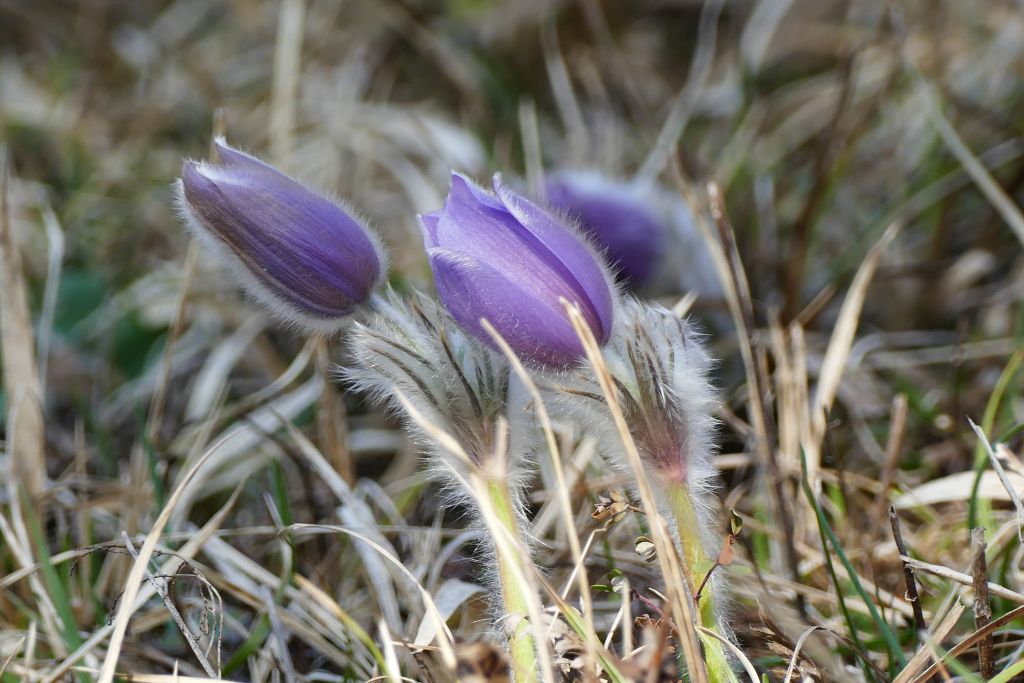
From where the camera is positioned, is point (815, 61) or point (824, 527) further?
point (815, 61)

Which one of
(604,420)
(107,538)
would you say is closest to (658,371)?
(604,420)

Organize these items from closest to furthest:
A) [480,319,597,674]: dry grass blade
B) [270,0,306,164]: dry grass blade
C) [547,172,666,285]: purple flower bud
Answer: [480,319,597,674]: dry grass blade, [547,172,666,285]: purple flower bud, [270,0,306,164]: dry grass blade

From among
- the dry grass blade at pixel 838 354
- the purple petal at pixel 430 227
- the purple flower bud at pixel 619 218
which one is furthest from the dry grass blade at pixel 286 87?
the purple petal at pixel 430 227

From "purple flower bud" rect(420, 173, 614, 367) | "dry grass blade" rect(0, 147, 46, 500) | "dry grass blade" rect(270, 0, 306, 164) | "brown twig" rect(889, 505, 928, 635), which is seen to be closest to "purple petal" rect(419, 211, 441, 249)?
"purple flower bud" rect(420, 173, 614, 367)

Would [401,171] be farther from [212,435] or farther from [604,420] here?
[604,420]

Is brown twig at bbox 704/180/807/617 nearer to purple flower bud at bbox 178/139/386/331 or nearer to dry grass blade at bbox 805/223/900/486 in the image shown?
dry grass blade at bbox 805/223/900/486

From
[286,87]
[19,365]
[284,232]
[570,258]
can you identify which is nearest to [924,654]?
[570,258]

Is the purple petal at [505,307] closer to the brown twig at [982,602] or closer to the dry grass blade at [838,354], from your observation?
the brown twig at [982,602]
